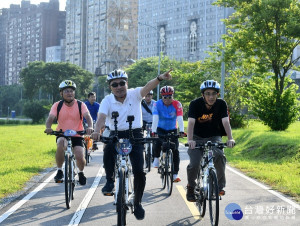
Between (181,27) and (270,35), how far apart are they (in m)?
109

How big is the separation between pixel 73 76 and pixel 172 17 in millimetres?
53553

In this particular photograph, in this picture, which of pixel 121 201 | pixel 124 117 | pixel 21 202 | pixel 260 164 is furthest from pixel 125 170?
pixel 260 164

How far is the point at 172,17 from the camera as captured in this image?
5271 inches

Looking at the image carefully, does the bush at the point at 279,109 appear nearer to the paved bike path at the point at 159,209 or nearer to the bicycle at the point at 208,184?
the paved bike path at the point at 159,209

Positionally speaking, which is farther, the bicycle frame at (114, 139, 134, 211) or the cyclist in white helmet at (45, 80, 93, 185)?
the cyclist in white helmet at (45, 80, 93, 185)

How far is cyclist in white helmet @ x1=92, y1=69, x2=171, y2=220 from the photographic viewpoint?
631cm

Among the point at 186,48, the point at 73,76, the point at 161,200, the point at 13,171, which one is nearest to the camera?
the point at 161,200

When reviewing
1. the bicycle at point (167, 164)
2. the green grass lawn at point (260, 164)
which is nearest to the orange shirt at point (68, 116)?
the bicycle at point (167, 164)

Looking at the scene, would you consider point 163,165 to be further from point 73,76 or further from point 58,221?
point 73,76

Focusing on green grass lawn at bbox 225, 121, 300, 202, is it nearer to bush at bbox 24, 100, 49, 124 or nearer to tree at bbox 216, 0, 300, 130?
tree at bbox 216, 0, 300, 130

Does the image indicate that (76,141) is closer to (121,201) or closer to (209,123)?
(209,123)

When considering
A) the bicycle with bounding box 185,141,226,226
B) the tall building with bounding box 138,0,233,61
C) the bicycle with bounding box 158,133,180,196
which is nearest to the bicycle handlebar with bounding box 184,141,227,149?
the bicycle with bounding box 185,141,226,226

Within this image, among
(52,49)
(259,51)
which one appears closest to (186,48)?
(52,49)

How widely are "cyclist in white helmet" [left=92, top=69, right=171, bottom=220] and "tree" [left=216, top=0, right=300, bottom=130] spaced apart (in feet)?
55.2
